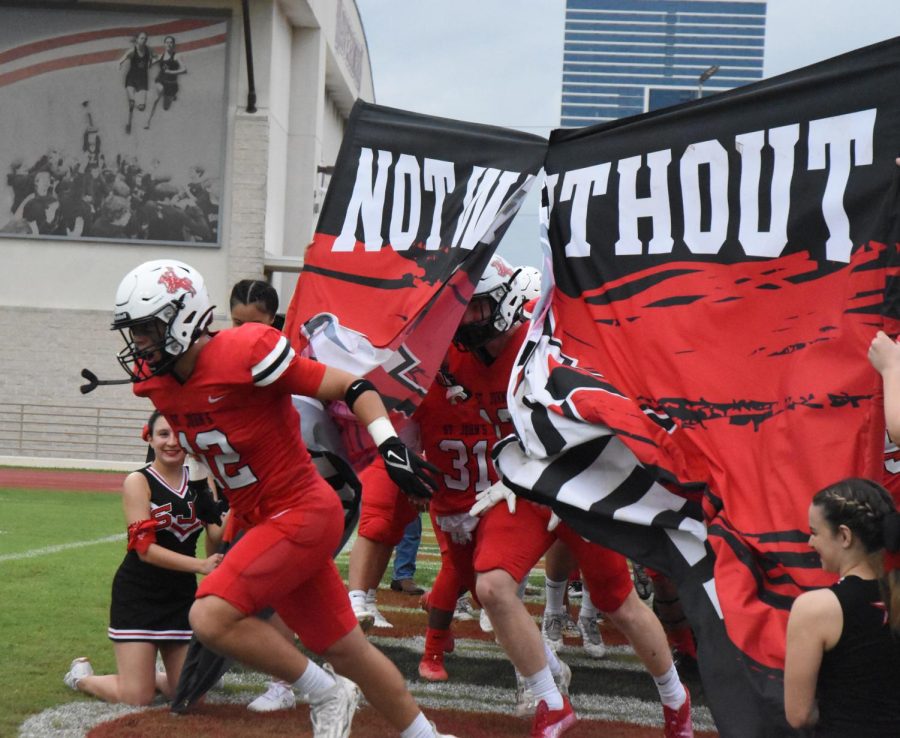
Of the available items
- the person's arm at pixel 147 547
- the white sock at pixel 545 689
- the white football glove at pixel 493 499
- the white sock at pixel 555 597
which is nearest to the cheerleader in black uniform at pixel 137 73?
the white sock at pixel 555 597

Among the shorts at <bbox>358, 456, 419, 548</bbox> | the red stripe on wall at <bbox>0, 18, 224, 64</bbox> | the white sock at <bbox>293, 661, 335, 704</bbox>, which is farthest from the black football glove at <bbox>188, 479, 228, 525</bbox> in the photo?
the red stripe on wall at <bbox>0, 18, 224, 64</bbox>

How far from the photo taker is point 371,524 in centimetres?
622

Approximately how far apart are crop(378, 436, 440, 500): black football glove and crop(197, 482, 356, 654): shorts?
0.48 meters

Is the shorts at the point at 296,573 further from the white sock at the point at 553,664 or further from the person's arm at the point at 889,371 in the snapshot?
the person's arm at the point at 889,371

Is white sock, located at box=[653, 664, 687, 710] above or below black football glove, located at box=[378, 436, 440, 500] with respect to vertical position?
below

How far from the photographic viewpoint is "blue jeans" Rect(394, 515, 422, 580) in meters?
9.09

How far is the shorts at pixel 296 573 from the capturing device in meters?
3.90

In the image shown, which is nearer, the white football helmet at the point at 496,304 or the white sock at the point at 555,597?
the white football helmet at the point at 496,304

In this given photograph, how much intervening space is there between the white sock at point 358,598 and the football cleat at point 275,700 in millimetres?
868

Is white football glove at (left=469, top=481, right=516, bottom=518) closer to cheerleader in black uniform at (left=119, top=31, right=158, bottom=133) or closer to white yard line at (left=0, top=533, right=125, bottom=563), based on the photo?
white yard line at (left=0, top=533, right=125, bottom=563)

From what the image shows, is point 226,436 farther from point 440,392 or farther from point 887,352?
point 887,352

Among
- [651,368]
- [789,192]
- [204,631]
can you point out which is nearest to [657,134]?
[789,192]

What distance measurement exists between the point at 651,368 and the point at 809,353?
0.64m

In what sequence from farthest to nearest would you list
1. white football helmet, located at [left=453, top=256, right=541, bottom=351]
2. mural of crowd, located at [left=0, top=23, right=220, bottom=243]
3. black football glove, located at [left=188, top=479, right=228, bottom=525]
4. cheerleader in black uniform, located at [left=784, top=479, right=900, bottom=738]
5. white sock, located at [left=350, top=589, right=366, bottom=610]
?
mural of crowd, located at [left=0, top=23, right=220, bottom=243] → white sock, located at [left=350, top=589, right=366, bottom=610] → black football glove, located at [left=188, top=479, right=228, bottom=525] → white football helmet, located at [left=453, top=256, right=541, bottom=351] → cheerleader in black uniform, located at [left=784, top=479, right=900, bottom=738]
